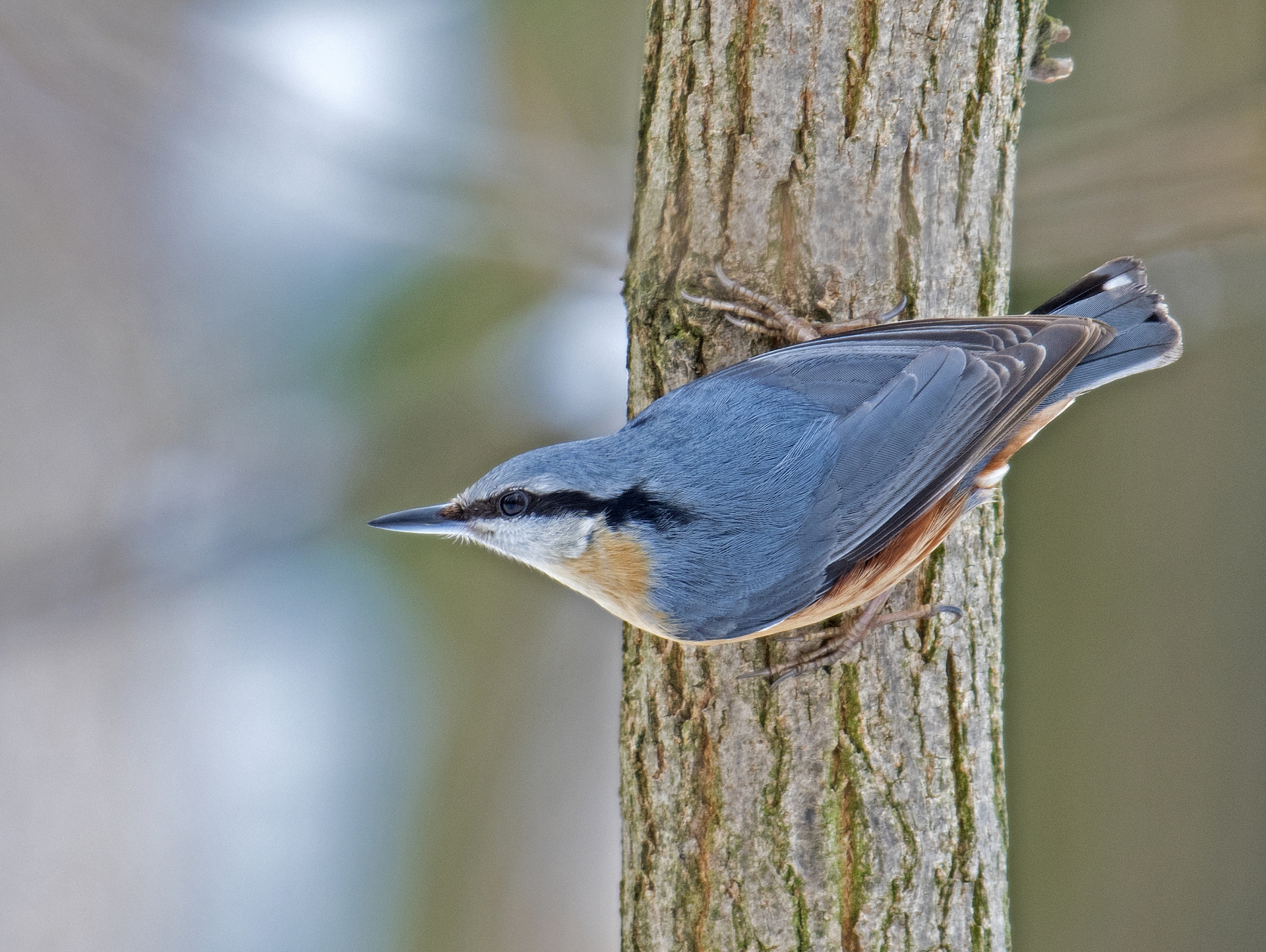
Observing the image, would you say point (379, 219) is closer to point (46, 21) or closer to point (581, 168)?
point (581, 168)

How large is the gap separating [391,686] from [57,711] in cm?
99

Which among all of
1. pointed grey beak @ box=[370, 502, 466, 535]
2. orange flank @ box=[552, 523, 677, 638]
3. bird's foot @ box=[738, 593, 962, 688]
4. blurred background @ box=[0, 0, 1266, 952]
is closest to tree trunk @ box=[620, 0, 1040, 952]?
bird's foot @ box=[738, 593, 962, 688]

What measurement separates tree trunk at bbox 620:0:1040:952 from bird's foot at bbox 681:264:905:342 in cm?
2

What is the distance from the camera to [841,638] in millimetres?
1684

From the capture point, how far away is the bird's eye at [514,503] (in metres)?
1.76

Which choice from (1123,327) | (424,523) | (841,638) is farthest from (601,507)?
(1123,327)

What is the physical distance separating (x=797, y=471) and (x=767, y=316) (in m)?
0.25

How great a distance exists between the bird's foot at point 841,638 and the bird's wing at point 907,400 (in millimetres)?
92

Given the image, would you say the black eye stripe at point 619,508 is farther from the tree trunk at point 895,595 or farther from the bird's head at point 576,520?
the tree trunk at point 895,595

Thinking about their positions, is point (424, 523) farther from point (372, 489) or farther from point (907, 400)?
point (372, 489)

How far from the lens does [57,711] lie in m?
3.02

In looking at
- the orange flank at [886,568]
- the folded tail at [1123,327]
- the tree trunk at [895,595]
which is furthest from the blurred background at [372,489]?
the orange flank at [886,568]

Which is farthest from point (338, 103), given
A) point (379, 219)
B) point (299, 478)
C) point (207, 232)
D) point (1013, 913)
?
point (1013, 913)

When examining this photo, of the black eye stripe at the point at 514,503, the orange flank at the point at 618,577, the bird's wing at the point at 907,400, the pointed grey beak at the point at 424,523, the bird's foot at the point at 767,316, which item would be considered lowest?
the orange flank at the point at 618,577
